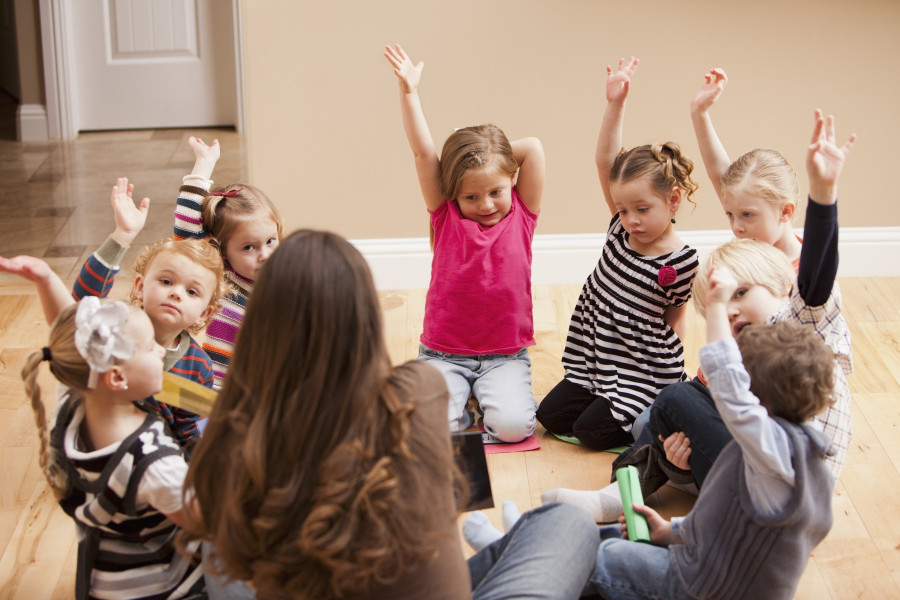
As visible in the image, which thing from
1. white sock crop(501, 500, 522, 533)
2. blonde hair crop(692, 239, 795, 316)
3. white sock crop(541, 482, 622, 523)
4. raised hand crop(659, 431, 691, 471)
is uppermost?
blonde hair crop(692, 239, 795, 316)

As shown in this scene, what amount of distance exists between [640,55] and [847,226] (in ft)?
2.56

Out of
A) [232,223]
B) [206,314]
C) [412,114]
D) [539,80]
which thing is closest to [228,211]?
[232,223]

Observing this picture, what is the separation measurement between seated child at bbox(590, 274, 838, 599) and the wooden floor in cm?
30

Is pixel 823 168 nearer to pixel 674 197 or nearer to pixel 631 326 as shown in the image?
pixel 674 197

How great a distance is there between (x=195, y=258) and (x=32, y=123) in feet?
9.65

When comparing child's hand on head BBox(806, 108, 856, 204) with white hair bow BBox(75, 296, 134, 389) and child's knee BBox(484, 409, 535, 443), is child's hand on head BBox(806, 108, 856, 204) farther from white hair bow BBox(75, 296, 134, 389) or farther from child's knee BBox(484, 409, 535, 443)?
white hair bow BBox(75, 296, 134, 389)

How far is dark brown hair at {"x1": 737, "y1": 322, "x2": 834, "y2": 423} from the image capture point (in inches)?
53.8

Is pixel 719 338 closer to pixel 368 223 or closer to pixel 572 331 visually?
pixel 572 331

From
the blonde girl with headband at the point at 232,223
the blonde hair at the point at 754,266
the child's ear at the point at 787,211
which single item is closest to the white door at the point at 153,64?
the blonde girl with headband at the point at 232,223

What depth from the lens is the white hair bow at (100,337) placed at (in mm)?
1331

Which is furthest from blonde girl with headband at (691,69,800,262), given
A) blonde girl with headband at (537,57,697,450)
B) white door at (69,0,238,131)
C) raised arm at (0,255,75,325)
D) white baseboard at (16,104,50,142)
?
white baseboard at (16,104,50,142)

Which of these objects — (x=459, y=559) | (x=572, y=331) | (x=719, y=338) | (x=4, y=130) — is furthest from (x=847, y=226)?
(x=4, y=130)

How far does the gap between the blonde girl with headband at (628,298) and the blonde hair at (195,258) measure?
0.74 metres

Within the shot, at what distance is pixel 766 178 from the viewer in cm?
192
